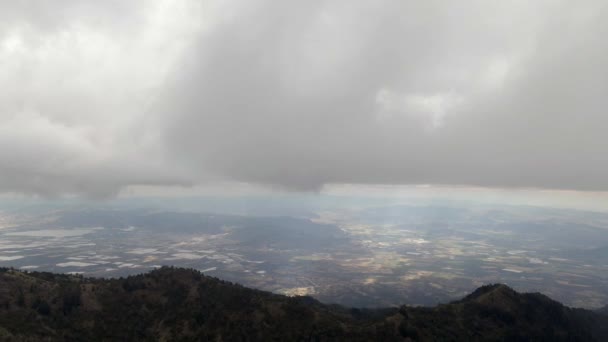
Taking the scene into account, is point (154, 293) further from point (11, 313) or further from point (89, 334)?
point (11, 313)

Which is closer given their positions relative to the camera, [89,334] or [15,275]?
[89,334]

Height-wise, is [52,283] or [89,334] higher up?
[52,283]

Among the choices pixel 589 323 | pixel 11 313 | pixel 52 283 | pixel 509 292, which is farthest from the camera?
pixel 589 323

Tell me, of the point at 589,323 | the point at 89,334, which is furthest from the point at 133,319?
the point at 589,323

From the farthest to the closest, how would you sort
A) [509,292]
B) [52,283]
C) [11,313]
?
[509,292], [52,283], [11,313]

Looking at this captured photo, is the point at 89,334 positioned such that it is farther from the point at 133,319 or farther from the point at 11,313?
the point at 11,313

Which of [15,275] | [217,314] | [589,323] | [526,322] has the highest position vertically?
[15,275]
